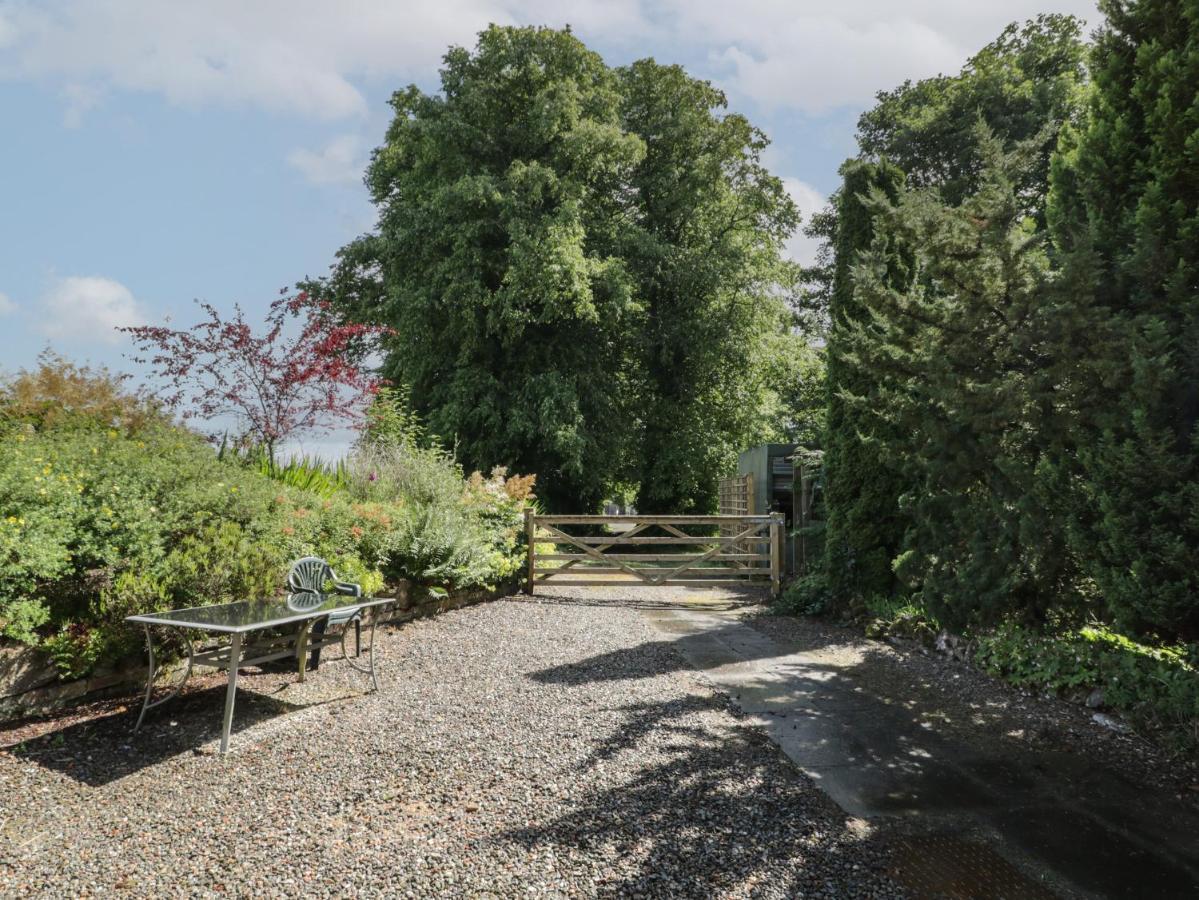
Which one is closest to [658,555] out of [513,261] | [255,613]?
[255,613]

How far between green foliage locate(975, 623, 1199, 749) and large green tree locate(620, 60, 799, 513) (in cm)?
1359

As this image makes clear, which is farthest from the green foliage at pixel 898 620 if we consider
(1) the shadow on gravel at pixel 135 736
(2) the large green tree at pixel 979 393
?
(1) the shadow on gravel at pixel 135 736

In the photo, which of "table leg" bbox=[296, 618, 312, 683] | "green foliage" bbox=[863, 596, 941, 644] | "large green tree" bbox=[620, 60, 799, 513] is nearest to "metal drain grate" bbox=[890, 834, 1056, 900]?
"green foliage" bbox=[863, 596, 941, 644]

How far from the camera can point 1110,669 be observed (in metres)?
4.79

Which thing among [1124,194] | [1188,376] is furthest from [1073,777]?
[1124,194]

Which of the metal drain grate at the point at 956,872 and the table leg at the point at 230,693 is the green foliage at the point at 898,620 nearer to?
the metal drain grate at the point at 956,872

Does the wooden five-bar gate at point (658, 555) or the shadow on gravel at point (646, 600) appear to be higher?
the wooden five-bar gate at point (658, 555)

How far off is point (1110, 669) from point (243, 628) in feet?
17.9

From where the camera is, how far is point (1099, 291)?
15.6 ft

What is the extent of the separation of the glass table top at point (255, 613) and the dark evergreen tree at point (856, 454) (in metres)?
5.54

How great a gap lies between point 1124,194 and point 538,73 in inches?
634

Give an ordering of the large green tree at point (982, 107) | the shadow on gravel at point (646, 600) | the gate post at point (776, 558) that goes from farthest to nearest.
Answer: the large green tree at point (982, 107) → the gate post at point (776, 558) → the shadow on gravel at point (646, 600)

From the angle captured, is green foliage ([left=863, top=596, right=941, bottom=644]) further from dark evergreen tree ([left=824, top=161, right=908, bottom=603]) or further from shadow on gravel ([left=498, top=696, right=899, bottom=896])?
shadow on gravel ([left=498, top=696, right=899, bottom=896])

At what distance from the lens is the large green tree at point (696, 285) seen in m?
19.2
